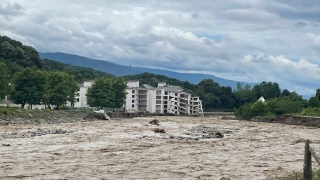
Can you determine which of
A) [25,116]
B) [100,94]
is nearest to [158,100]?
[100,94]

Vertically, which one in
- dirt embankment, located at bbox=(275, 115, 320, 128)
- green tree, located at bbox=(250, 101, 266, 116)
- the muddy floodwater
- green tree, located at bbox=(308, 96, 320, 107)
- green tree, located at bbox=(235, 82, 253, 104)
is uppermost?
green tree, located at bbox=(235, 82, 253, 104)

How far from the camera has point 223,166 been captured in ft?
72.1

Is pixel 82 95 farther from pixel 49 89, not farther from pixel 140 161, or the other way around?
pixel 140 161

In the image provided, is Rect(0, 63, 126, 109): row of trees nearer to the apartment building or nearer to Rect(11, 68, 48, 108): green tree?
Rect(11, 68, 48, 108): green tree

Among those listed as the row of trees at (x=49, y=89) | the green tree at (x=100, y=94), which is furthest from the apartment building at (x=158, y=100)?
the green tree at (x=100, y=94)

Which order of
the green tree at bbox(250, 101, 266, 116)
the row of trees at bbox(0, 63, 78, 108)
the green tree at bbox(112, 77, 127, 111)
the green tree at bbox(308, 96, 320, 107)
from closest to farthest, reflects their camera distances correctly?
1. the row of trees at bbox(0, 63, 78, 108)
2. the green tree at bbox(250, 101, 266, 116)
3. the green tree at bbox(112, 77, 127, 111)
4. the green tree at bbox(308, 96, 320, 107)

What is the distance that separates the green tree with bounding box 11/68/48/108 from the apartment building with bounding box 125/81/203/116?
207ft

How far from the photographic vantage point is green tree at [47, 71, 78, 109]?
93.8 m

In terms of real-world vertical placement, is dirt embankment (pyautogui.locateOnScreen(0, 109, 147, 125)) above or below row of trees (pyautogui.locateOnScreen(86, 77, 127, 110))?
below

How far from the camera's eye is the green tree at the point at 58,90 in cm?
9381

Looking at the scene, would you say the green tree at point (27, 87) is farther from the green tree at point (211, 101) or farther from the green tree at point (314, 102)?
the green tree at point (211, 101)

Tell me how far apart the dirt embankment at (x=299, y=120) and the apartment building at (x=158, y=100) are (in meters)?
60.2

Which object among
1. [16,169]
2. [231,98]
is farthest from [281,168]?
[231,98]

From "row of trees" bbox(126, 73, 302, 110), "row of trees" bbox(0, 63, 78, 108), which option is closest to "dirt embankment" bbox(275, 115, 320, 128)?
"row of trees" bbox(0, 63, 78, 108)
